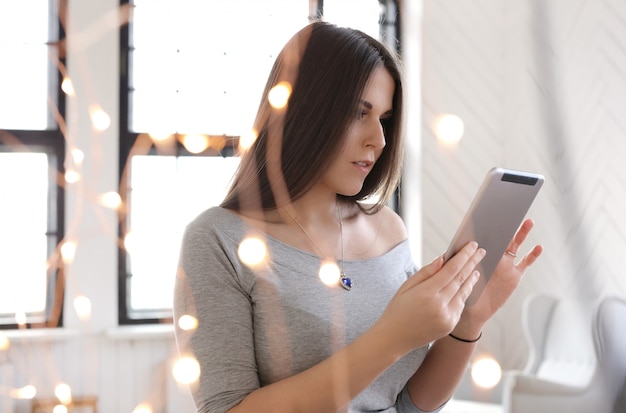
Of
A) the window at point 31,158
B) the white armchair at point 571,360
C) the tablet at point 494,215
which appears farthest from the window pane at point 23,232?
the tablet at point 494,215

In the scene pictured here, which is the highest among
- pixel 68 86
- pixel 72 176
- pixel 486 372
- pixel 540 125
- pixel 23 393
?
pixel 68 86

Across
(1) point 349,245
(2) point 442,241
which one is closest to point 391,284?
(1) point 349,245

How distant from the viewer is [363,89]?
101 centimetres

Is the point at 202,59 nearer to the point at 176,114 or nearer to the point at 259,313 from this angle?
the point at 176,114

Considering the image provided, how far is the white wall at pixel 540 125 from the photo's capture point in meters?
1.88

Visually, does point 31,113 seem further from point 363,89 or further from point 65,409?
point 363,89

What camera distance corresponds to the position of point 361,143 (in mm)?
1020

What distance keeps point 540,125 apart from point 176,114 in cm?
138

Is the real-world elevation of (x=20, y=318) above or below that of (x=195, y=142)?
below

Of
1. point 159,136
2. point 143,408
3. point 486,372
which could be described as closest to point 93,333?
point 143,408

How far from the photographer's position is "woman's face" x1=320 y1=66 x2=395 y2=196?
1.01 m

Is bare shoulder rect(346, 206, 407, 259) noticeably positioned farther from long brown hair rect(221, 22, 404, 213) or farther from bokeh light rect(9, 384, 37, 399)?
bokeh light rect(9, 384, 37, 399)

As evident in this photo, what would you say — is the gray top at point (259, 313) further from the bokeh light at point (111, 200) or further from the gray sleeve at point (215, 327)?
the bokeh light at point (111, 200)

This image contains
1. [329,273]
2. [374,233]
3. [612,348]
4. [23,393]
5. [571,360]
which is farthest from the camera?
[23,393]
